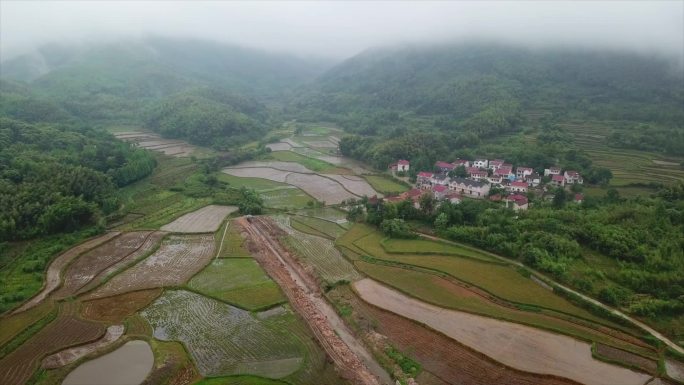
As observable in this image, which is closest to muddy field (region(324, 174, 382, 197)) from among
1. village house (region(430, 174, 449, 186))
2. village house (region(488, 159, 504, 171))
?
village house (region(430, 174, 449, 186))

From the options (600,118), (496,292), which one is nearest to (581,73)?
(600,118)

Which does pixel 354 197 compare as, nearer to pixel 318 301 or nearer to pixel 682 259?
pixel 318 301

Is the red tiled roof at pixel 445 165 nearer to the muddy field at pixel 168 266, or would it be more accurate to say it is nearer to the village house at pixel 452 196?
the village house at pixel 452 196

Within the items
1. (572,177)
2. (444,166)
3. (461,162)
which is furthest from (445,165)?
(572,177)

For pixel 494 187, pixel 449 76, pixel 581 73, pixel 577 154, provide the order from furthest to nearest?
1. pixel 449 76
2. pixel 581 73
3. pixel 577 154
4. pixel 494 187

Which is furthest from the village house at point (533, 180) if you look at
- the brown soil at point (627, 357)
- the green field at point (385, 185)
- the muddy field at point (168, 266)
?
the muddy field at point (168, 266)
